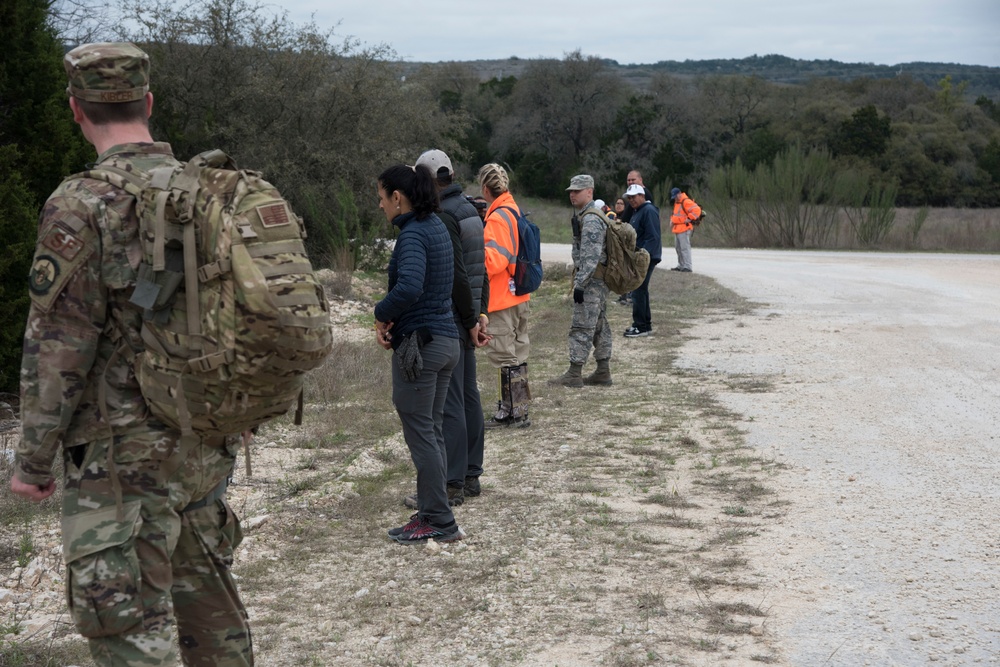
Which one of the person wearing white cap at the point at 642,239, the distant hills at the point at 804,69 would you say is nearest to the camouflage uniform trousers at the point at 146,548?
the person wearing white cap at the point at 642,239

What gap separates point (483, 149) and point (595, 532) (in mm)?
54931

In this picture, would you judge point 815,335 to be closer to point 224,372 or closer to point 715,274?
Answer: point 715,274

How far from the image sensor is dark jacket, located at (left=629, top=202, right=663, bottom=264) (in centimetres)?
1337

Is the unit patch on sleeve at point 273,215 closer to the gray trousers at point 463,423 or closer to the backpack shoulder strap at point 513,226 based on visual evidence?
the gray trousers at point 463,423

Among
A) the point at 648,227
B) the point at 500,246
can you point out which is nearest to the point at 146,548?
the point at 500,246

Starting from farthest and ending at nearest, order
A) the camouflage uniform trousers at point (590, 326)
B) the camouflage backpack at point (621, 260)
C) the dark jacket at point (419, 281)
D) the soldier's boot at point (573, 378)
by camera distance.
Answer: the soldier's boot at point (573, 378) → the camouflage uniform trousers at point (590, 326) → the camouflage backpack at point (621, 260) → the dark jacket at point (419, 281)

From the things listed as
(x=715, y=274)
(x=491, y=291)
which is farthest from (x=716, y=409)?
(x=715, y=274)

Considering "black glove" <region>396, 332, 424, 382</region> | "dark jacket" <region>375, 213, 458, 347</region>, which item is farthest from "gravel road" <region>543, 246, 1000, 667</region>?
"dark jacket" <region>375, 213, 458, 347</region>

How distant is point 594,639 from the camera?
4.37 meters

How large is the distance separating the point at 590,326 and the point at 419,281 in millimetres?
4788

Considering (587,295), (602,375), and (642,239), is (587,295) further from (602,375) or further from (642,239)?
(642,239)

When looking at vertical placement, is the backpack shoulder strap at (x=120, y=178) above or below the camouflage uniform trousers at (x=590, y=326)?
above

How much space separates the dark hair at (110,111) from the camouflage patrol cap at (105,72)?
0.06ft

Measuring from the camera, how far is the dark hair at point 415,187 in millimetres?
5320
